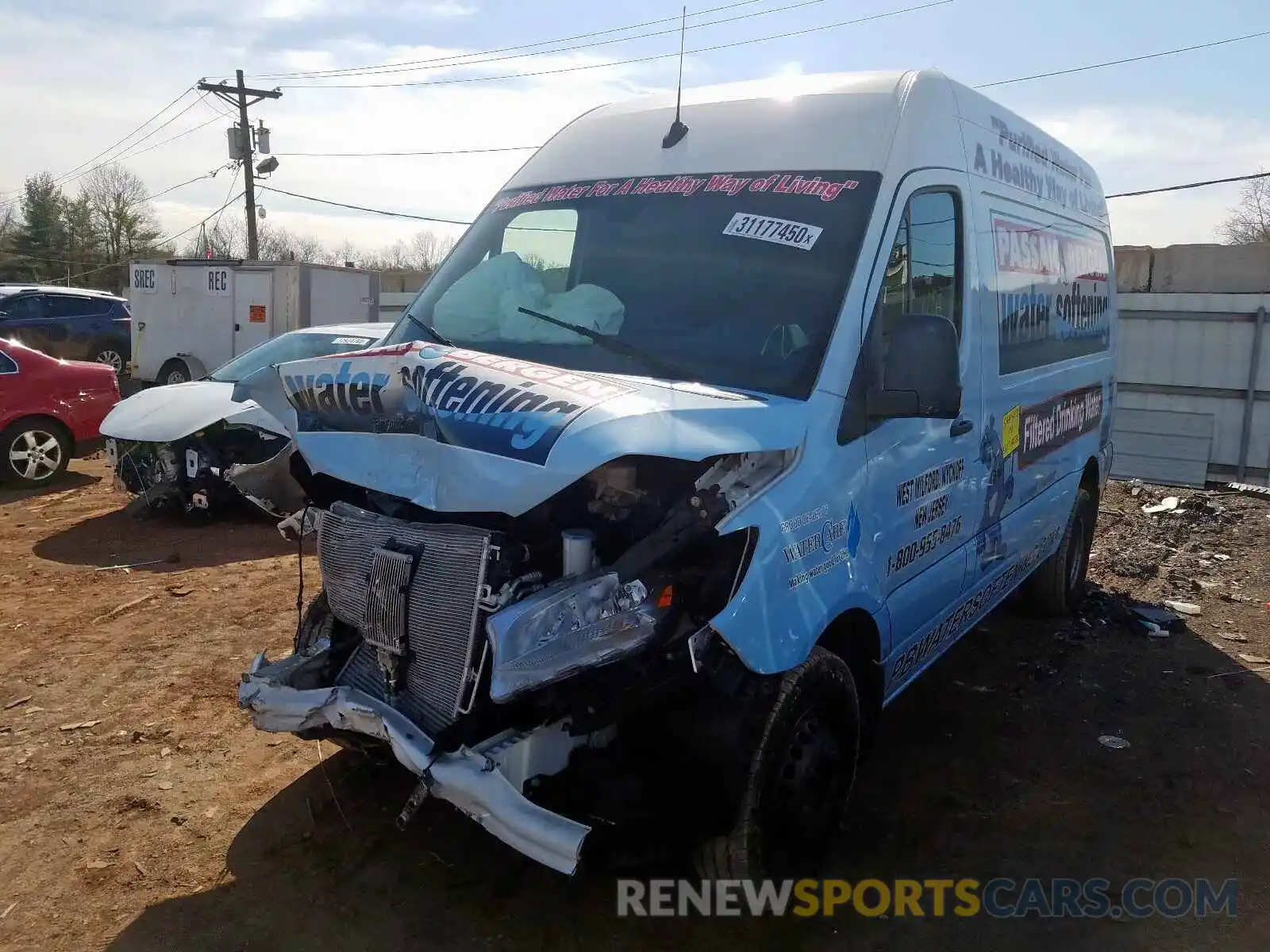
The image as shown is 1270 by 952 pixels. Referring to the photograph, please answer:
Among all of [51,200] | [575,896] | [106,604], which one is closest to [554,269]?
[575,896]

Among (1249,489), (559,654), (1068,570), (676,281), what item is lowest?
(1249,489)

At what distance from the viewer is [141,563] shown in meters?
7.12

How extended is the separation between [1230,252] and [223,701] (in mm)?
16705

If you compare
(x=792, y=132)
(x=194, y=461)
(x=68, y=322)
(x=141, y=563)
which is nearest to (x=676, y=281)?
(x=792, y=132)

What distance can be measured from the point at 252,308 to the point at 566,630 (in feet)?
50.5

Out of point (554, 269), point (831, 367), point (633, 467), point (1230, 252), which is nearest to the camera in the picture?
point (633, 467)

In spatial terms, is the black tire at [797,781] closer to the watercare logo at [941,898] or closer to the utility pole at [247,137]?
the watercare logo at [941,898]

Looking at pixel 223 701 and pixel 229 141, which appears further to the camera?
pixel 229 141

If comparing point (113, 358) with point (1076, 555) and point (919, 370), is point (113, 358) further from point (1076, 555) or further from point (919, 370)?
point (919, 370)

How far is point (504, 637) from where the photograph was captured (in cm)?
255

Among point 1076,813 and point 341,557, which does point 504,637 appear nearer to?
point 341,557

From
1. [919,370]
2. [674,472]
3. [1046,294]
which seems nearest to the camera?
[674,472]

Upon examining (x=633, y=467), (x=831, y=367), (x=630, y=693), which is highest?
(x=831, y=367)

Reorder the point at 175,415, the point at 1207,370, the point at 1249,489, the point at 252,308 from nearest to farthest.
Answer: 1. the point at 175,415
2. the point at 1249,489
3. the point at 1207,370
4. the point at 252,308
